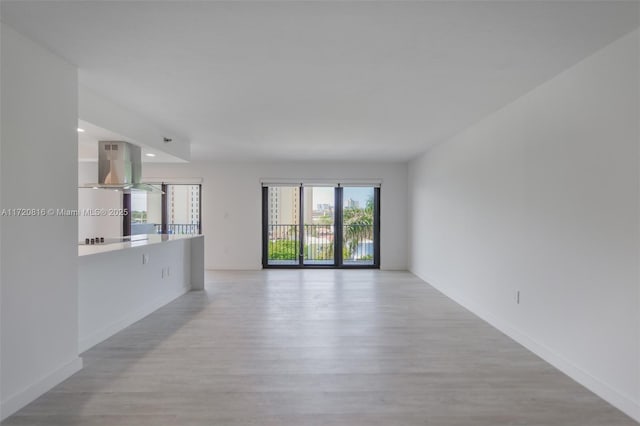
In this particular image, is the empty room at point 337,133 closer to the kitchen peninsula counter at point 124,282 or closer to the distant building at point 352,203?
the kitchen peninsula counter at point 124,282

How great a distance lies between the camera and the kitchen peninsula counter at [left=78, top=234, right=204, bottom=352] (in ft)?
10.4

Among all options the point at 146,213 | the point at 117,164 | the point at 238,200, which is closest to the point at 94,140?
the point at 117,164

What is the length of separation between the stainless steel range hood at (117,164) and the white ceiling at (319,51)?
1.91 ft

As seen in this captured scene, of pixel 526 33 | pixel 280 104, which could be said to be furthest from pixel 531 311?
pixel 280 104

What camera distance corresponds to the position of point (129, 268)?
3.89m

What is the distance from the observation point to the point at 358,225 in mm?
7863

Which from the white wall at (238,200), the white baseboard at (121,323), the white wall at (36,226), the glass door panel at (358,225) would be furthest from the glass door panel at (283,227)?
the white wall at (36,226)

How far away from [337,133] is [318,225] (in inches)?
136

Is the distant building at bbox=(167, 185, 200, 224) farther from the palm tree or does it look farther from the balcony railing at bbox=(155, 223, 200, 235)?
the palm tree

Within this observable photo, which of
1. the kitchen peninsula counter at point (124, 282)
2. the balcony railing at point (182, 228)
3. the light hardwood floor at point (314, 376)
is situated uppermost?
the balcony railing at point (182, 228)

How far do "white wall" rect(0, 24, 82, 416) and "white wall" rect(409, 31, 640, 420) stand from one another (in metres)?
3.69

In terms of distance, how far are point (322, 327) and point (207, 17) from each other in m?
2.94

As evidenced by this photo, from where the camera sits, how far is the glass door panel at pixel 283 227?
786 cm

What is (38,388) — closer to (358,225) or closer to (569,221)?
(569,221)
